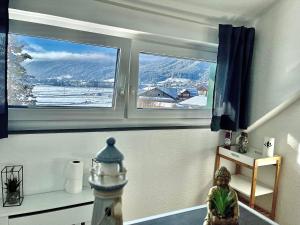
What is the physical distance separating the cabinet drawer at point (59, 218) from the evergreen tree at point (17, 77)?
714 mm

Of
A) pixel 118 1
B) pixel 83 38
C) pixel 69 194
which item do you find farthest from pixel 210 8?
pixel 69 194

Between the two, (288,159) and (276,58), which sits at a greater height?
(276,58)

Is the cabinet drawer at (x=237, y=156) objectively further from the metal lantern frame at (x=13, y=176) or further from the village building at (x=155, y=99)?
the metal lantern frame at (x=13, y=176)

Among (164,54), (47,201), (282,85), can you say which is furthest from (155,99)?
(47,201)

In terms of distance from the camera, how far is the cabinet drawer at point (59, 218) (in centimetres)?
144

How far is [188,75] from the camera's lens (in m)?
2.36

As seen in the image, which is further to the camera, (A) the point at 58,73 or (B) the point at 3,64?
(A) the point at 58,73

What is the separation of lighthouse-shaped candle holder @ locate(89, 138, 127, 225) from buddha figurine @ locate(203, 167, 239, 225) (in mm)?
351

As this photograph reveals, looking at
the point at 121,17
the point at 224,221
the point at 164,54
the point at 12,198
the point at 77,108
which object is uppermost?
the point at 121,17

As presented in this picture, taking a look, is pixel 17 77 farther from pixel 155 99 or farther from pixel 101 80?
pixel 155 99

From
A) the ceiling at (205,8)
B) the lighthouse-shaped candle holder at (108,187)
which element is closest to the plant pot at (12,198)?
the lighthouse-shaped candle holder at (108,187)

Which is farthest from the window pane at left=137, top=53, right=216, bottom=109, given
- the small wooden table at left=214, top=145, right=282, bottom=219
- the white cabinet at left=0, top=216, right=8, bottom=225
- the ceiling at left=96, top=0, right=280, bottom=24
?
the white cabinet at left=0, top=216, right=8, bottom=225

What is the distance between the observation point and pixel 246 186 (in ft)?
7.54

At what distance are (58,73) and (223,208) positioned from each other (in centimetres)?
140
